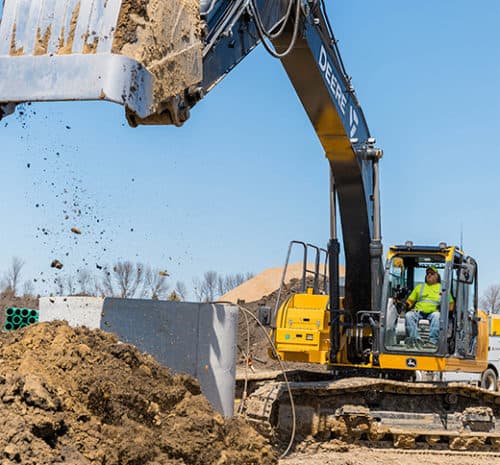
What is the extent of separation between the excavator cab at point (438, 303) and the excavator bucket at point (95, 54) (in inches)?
230

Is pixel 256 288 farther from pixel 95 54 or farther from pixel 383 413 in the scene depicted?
pixel 95 54

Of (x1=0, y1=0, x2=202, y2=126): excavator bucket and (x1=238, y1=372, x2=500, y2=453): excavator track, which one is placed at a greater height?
(x1=0, y1=0, x2=202, y2=126): excavator bucket

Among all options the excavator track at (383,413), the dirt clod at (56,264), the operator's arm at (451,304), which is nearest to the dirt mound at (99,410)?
the dirt clod at (56,264)

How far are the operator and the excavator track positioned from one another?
623 mm

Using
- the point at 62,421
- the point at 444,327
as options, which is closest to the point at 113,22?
the point at 62,421

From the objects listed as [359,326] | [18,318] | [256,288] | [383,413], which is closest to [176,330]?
[359,326]

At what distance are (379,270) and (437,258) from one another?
78 centimetres

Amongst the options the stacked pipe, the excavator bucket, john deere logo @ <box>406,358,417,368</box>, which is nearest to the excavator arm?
the excavator bucket

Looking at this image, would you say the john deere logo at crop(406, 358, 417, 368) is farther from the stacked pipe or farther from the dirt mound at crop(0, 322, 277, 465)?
the stacked pipe

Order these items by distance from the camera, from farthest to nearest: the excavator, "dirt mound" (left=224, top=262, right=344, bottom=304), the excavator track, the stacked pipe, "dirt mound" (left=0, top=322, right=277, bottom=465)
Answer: "dirt mound" (left=224, top=262, right=344, bottom=304)
the stacked pipe
the excavator track
the excavator
"dirt mound" (left=0, top=322, right=277, bottom=465)

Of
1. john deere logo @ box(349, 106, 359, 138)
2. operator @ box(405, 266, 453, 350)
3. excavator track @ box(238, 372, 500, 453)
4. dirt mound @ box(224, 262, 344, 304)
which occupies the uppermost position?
john deere logo @ box(349, 106, 359, 138)

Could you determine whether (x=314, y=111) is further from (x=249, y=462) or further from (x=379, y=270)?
(x=249, y=462)

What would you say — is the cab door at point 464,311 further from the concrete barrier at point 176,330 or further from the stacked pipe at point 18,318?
the stacked pipe at point 18,318

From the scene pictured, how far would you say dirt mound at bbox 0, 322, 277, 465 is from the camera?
3.91 meters
